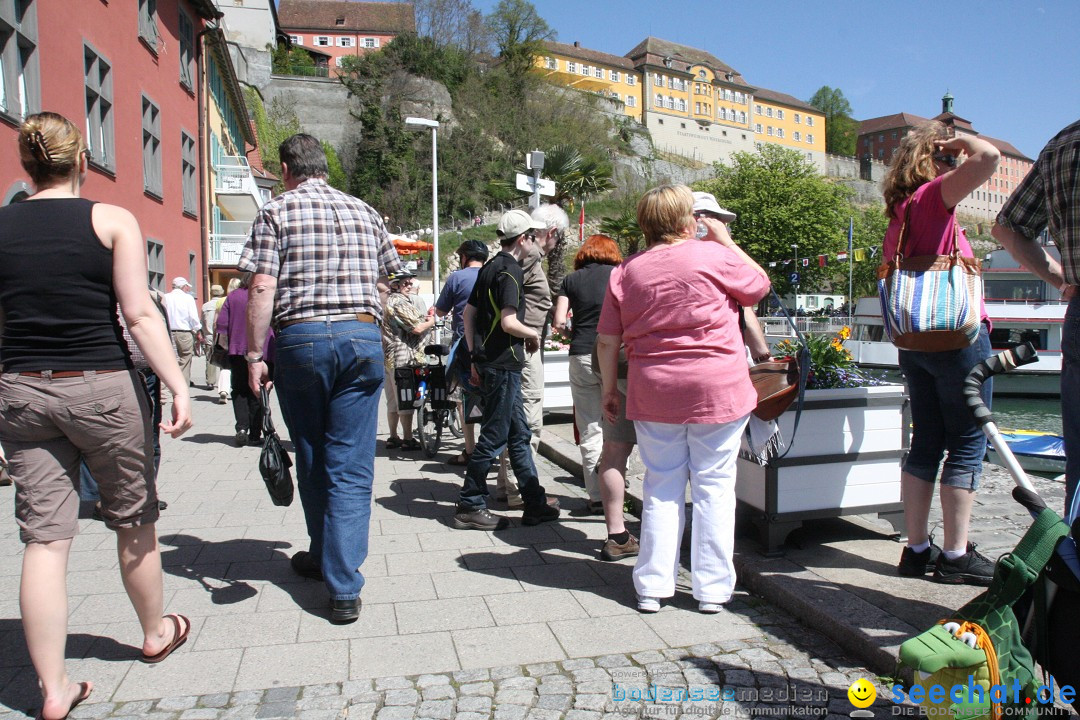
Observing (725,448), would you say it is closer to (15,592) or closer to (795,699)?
(795,699)

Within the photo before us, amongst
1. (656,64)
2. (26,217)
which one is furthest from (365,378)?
(656,64)

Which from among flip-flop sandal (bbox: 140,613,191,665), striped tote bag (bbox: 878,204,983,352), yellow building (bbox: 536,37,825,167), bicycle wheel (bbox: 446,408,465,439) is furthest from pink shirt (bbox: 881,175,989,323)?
yellow building (bbox: 536,37,825,167)

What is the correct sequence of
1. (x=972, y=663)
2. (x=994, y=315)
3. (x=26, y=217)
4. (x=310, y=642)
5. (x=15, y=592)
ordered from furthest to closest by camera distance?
(x=994, y=315) < (x=15, y=592) < (x=310, y=642) < (x=26, y=217) < (x=972, y=663)

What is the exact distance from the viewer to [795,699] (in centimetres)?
288

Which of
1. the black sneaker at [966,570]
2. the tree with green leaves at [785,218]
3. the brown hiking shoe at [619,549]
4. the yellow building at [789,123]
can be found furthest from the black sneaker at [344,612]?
the yellow building at [789,123]

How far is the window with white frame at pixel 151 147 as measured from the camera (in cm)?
1914

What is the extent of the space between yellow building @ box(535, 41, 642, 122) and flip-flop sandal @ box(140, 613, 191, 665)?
9170 centimetres

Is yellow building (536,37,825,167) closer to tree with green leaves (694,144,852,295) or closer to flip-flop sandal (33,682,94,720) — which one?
tree with green leaves (694,144,852,295)

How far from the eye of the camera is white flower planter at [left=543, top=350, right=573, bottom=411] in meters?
9.70

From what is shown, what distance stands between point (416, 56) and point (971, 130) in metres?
66.8

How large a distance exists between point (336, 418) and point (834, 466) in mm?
2494

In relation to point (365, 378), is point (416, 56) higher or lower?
higher

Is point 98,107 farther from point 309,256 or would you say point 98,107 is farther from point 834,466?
point 834,466

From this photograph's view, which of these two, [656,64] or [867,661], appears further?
[656,64]
